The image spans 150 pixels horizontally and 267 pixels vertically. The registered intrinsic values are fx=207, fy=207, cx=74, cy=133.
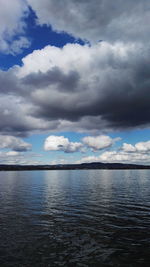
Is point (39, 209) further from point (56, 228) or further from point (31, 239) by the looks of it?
point (31, 239)

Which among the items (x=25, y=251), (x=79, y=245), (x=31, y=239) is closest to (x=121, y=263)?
(x=79, y=245)

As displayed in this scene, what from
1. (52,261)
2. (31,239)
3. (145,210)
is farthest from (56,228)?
(145,210)

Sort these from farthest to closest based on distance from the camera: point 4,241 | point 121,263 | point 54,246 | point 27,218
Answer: point 27,218
point 4,241
point 54,246
point 121,263

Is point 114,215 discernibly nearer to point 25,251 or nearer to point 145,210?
point 145,210

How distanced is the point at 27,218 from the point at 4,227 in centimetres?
588

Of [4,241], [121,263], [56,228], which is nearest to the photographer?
[121,263]

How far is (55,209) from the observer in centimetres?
4397

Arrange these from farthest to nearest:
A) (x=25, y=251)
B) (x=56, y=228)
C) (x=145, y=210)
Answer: (x=145, y=210) < (x=56, y=228) < (x=25, y=251)

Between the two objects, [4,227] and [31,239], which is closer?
[31,239]

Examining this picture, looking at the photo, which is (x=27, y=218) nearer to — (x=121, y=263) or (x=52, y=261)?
(x=52, y=261)

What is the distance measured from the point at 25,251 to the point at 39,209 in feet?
74.1

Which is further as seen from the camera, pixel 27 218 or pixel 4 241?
pixel 27 218

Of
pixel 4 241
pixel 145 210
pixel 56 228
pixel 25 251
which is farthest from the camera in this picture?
pixel 145 210

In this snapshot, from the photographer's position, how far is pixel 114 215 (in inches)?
1491
